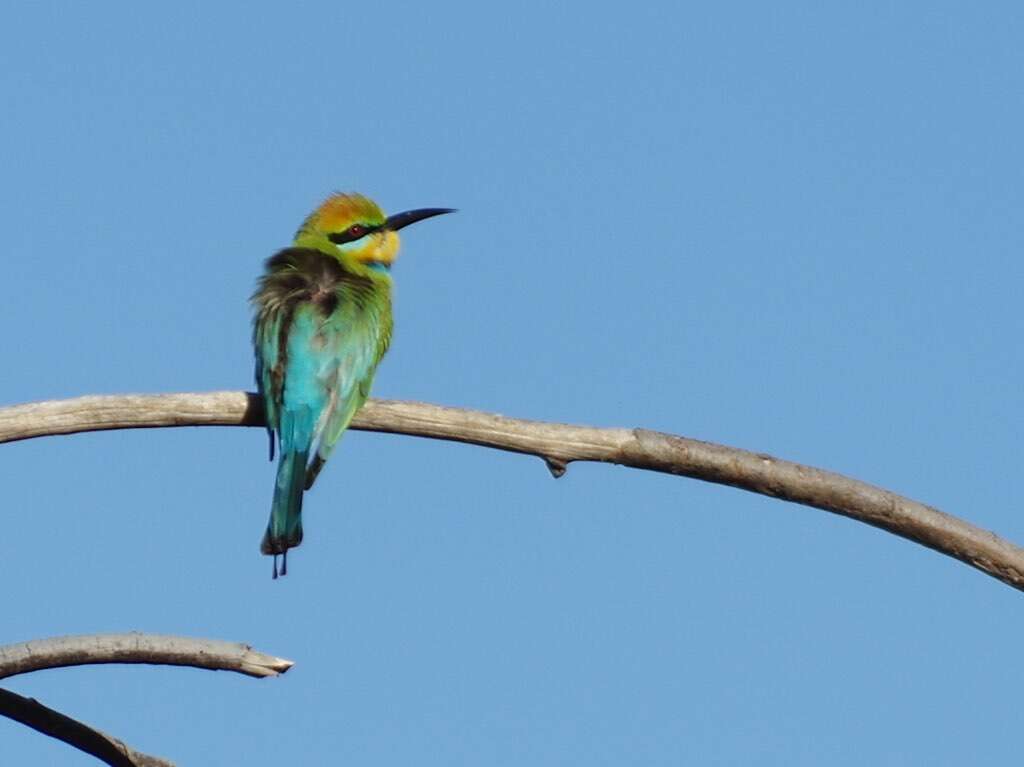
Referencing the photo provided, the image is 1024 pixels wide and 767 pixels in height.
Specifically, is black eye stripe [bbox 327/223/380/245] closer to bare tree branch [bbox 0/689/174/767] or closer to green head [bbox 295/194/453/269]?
green head [bbox 295/194/453/269]

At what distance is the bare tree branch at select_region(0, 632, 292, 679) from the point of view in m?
3.25

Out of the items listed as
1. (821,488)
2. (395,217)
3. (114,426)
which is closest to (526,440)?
(821,488)

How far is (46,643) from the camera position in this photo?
3301 mm

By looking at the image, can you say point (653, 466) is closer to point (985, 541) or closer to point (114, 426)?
point (985, 541)

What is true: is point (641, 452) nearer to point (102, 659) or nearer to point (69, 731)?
point (102, 659)

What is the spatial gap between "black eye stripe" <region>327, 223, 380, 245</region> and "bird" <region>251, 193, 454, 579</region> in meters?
0.34

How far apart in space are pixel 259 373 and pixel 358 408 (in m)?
0.47

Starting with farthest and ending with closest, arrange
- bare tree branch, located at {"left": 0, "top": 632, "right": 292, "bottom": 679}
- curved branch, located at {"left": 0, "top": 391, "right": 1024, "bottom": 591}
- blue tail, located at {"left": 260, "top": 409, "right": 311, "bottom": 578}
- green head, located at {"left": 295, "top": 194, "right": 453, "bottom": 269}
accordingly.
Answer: green head, located at {"left": 295, "top": 194, "right": 453, "bottom": 269}
blue tail, located at {"left": 260, "top": 409, "right": 311, "bottom": 578}
curved branch, located at {"left": 0, "top": 391, "right": 1024, "bottom": 591}
bare tree branch, located at {"left": 0, "top": 632, "right": 292, "bottom": 679}

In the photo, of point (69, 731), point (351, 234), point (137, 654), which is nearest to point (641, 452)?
point (137, 654)

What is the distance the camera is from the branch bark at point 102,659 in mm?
3250

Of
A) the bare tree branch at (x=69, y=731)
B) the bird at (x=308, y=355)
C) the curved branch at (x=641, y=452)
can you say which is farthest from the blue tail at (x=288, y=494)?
the bare tree branch at (x=69, y=731)

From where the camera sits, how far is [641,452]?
11.8 ft

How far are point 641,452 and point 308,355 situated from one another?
1527 mm

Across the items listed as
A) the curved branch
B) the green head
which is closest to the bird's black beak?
the green head
